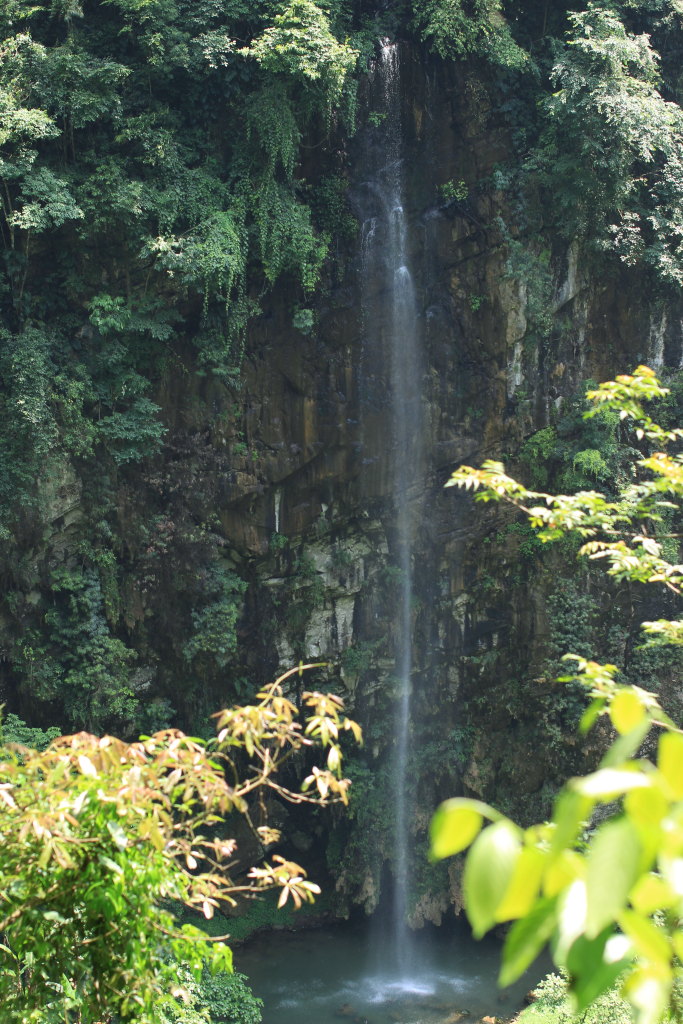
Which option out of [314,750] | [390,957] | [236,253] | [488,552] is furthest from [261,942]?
[236,253]

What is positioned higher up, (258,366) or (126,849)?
(258,366)

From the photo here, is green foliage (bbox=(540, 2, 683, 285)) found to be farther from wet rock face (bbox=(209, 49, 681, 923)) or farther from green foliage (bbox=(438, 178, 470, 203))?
green foliage (bbox=(438, 178, 470, 203))

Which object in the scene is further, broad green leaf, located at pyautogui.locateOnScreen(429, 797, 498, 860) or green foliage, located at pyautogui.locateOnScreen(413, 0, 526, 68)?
green foliage, located at pyautogui.locateOnScreen(413, 0, 526, 68)

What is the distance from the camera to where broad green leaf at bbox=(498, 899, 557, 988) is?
0.69 m

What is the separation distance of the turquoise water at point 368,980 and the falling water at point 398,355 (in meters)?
0.48

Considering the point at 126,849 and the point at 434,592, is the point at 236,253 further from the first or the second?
the point at 126,849

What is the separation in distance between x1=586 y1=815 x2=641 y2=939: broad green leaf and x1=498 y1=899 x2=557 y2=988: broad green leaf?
0.06 metres

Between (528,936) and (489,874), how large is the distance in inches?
3.3

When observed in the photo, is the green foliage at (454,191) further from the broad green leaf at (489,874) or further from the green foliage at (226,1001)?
the broad green leaf at (489,874)

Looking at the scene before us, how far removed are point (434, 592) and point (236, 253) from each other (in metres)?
4.48

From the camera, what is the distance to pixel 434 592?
33.6 ft

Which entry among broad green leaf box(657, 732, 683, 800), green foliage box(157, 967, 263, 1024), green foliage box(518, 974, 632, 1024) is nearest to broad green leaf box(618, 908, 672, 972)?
broad green leaf box(657, 732, 683, 800)

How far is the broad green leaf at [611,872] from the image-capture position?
0.63 metres

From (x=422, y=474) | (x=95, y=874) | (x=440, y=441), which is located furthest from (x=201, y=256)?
(x=95, y=874)
